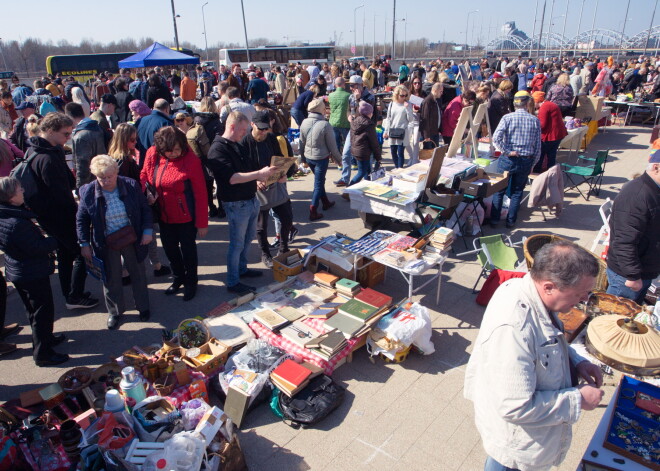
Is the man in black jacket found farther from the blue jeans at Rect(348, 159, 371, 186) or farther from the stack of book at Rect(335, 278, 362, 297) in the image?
the blue jeans at Rect(348, 159, 371, 186)

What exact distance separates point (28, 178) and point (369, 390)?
11.8 feet

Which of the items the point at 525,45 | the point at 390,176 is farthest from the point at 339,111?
the point at 525,45

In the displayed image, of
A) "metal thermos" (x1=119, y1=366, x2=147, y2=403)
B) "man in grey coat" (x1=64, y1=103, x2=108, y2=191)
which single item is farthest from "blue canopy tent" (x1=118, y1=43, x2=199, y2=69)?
"metal thermos" (x1=119, y1=366, x2=147, y2=403)

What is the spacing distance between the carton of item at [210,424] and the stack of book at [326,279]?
1944mm

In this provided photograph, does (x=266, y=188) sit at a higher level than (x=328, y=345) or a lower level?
higher

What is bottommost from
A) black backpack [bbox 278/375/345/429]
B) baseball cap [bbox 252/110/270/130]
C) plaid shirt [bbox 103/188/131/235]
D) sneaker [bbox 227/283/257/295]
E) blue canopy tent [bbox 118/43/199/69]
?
black backpack [bbox 278/375/345/429]

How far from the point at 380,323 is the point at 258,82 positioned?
9.88 meters

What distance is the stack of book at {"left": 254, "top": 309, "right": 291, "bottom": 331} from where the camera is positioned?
12.5 ft

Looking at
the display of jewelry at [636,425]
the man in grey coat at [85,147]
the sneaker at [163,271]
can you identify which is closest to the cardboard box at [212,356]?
the sneaker at [163,271]

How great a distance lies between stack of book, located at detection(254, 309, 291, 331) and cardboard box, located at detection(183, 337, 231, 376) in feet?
1.25

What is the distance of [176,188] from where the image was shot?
4.17 metres

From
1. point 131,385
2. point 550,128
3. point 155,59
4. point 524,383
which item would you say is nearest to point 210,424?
point 131,385

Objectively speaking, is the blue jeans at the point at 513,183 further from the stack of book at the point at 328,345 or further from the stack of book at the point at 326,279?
the stack of book at the point at 328,345

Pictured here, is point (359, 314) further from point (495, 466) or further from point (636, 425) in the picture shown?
point (636, 425)
